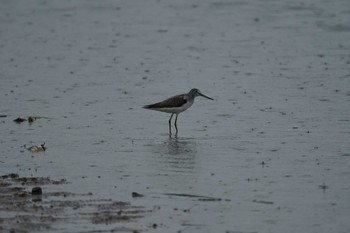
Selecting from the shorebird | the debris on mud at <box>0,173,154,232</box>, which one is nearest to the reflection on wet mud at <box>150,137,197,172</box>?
the shorebird

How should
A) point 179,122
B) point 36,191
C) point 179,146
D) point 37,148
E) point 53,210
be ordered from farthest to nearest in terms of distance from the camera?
point 179,122 → point 179,146 → point 37,148 → point 36,191 → point 53,210

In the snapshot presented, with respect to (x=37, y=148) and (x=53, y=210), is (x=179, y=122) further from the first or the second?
(x=53, y=210)

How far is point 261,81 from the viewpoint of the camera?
841 inches

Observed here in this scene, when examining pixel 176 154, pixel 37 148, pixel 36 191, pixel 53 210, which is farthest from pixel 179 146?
pixel 53 210

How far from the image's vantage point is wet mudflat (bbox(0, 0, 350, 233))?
11.1 meters

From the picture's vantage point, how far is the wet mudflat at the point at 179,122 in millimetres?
11125

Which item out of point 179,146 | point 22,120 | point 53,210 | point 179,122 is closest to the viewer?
point 53,210

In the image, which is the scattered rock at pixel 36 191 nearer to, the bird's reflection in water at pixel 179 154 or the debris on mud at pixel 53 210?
the debris on mud at pixel 53 210

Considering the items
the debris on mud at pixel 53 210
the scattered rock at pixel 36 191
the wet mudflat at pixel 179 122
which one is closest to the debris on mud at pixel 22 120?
the wet mudflat at pixel 179 122

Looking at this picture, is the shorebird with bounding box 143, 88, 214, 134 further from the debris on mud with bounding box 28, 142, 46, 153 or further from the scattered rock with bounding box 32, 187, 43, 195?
the scattered rock with bounding box 32, 187, 43, 195

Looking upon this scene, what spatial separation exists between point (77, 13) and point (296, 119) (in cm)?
1804

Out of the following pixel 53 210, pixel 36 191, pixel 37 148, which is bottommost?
pixel 53 210

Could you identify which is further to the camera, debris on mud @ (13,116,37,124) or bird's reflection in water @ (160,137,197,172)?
debris on mud @ (13,116,37,124)

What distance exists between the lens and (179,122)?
17891mm
